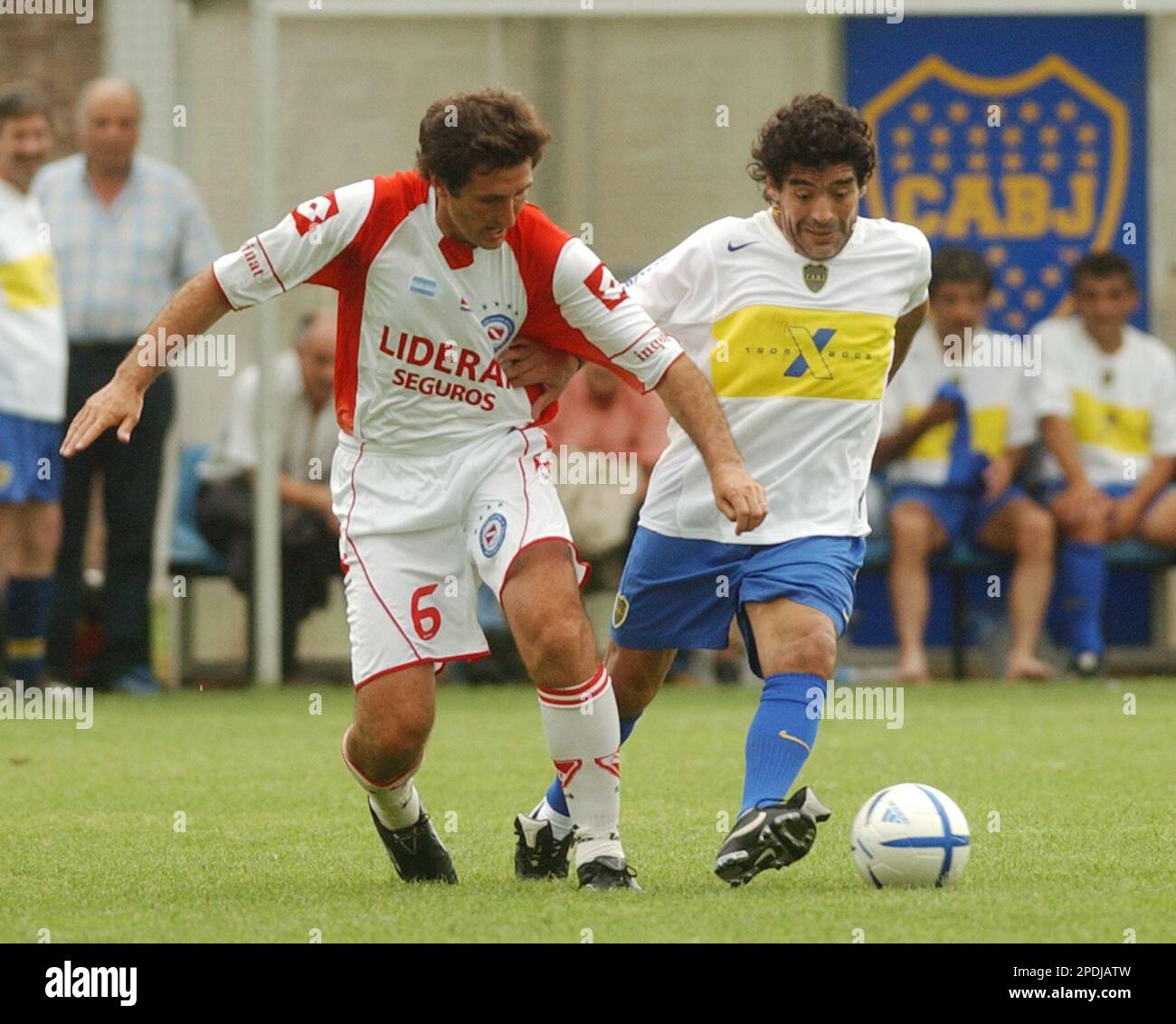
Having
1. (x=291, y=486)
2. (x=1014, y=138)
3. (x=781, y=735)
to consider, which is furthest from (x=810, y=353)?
(x=1014, y=138)

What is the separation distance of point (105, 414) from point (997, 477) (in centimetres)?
744

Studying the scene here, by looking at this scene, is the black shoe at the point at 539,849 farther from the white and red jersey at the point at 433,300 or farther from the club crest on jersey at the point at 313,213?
the club crest on jersey at the point at 313,213

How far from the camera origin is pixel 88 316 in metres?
11.1

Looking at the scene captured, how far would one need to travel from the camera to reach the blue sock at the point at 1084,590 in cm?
1177

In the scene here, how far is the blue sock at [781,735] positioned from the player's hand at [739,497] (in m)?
0.50

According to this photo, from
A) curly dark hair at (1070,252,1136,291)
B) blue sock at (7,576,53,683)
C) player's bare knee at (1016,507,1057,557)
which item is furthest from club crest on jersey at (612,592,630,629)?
curly dark hair at (1070,252,1136,291)

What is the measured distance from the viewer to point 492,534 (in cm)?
541

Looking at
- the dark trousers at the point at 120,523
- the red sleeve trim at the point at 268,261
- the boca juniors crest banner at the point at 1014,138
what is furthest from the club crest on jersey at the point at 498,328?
the boca juniors crest banner at the point at 1014,138

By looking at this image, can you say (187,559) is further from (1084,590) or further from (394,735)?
(394,735)

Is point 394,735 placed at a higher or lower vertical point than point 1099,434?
lower
